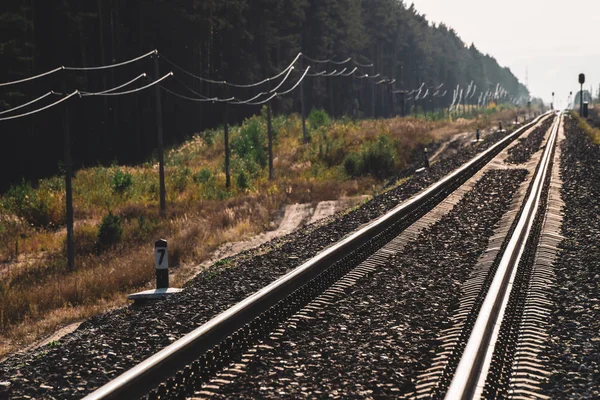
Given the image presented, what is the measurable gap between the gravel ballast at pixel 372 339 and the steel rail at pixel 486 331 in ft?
1.37

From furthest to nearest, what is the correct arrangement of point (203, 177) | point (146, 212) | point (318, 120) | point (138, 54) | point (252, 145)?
point (318, 120) → point (138, 54) → point (252, 145) → point (203, 177) → point (146, 212)

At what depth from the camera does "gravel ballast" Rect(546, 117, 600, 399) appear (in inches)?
208

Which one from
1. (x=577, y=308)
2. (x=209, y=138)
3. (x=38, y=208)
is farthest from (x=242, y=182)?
(x=577, y=308)

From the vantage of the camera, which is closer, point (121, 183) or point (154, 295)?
point (154, 295)

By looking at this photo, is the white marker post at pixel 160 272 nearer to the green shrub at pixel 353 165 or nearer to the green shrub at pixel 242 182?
the green shrub at pixel 242 182

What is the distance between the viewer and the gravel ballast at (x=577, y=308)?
17.3 feet

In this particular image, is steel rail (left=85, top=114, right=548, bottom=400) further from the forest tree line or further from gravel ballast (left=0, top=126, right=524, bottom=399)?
the forest tree line

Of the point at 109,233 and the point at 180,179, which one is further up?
the point at 180,179

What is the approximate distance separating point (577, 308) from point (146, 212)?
18603mm

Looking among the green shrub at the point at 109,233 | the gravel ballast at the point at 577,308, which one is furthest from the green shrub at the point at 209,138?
the gravel ballast at the point at 577,308

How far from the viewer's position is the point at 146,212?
24.1 metres

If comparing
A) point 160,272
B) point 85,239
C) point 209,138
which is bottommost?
point 85,239

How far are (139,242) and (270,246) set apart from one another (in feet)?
26.7

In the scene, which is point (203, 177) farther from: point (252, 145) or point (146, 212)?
point (252, 145)
